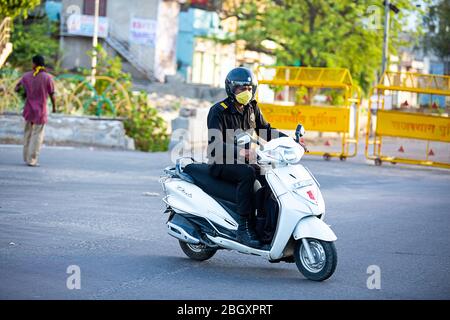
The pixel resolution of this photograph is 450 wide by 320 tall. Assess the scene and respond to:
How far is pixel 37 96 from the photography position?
56.9ft

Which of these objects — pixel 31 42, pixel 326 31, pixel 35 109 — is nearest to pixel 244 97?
pixel 35 109

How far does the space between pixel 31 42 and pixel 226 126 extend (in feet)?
135

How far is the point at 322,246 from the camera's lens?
316 inches

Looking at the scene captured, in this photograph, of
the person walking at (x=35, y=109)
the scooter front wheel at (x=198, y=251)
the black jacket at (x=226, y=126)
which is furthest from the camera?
the person walking at (x=35, y=109)

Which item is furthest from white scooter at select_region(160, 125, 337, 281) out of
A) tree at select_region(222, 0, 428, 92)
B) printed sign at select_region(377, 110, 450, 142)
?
tree at select_region(222, 0, 428, 92)

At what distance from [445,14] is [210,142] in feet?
155

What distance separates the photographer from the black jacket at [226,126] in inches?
337

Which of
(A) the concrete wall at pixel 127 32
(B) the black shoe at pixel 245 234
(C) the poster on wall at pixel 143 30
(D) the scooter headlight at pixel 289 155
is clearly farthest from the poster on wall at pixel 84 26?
(D) the scooter headlight at pixel 289 155

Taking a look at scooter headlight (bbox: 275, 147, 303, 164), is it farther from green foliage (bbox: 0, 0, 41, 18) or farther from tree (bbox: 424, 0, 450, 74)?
tree (bbox: 424, 0, 450, 74)

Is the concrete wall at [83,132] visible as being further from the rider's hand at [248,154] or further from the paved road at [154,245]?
the rider's hand at [248,154]

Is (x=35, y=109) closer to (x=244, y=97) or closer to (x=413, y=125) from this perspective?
(x=244, y=97)

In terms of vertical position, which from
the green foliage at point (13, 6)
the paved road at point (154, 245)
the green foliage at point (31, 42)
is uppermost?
the green foliage at point (31, 42)

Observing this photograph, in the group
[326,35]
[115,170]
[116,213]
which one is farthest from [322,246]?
[326,35]

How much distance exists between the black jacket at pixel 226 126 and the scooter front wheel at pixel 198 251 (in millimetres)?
825
